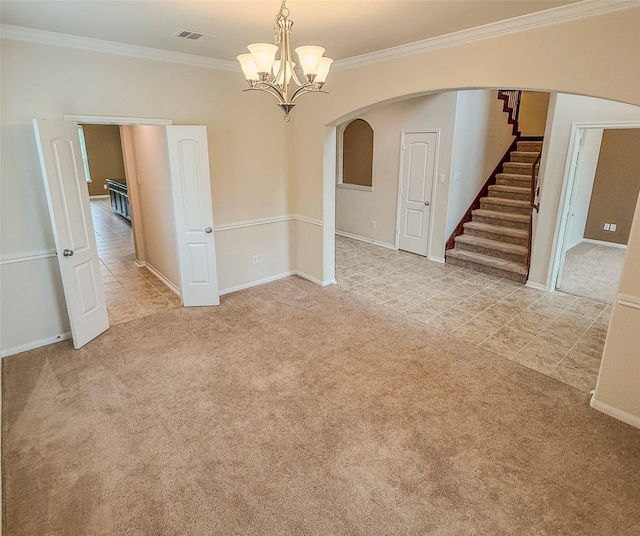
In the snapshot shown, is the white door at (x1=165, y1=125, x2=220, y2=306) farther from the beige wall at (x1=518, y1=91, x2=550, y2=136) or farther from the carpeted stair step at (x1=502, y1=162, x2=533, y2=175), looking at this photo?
the beige wall at (x1=518, y1=91, x2=550, y2=136)

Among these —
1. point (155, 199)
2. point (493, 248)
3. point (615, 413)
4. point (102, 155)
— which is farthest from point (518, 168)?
point (102, 155)

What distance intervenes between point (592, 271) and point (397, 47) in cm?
454

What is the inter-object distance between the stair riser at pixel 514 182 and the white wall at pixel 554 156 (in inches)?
60.3

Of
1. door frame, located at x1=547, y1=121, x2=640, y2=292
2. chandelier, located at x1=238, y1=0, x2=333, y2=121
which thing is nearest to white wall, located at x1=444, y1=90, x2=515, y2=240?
door frame, located at x1=547, y1=121, x2=640, y2=292

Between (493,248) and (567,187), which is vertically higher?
(567,187)

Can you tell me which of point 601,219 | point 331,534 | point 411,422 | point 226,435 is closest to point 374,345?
point 411,422

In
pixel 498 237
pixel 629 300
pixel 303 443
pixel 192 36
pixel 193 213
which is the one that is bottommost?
pixel 303 443

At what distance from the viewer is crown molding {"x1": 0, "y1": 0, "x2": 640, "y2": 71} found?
7.96 ft

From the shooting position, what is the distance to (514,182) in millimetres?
6406

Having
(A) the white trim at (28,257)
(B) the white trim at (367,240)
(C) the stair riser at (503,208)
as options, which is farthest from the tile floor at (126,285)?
(C) the stair riser at (503,208)

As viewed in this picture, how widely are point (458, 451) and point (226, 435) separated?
4.99 ft

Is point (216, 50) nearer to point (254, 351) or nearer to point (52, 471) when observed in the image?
point (254, 351)

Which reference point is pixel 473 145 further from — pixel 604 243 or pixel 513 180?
pixel 604 243

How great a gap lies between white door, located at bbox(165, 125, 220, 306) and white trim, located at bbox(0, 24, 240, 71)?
2.30ft
